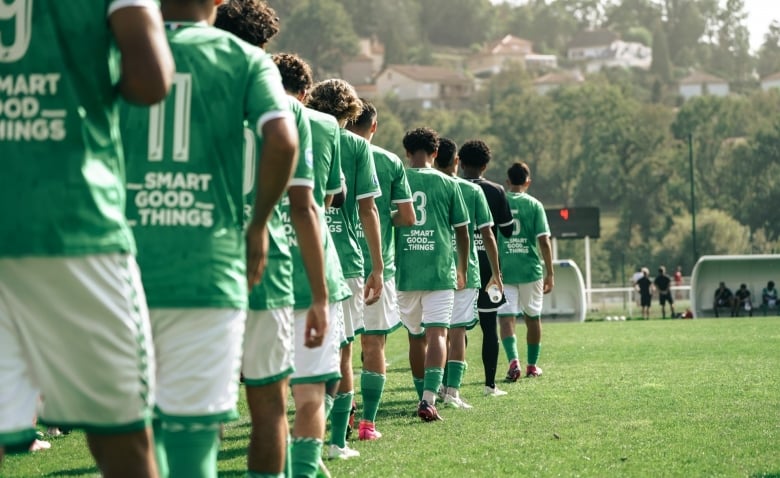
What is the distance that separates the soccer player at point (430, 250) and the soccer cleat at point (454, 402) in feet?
2.00

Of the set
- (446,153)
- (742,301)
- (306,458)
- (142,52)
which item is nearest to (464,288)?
(446,153)

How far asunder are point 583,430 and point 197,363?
5.76m

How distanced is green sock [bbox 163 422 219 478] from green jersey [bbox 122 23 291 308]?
1.27 feet

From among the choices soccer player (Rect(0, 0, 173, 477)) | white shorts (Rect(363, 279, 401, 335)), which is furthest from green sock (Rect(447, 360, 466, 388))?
soccer player (Rect(0, 0, 173, 477))

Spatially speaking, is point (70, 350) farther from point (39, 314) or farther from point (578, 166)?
point (578, 166)

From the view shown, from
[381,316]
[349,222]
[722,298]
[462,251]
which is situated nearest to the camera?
[349,222]

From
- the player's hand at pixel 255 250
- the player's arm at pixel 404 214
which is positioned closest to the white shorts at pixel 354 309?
the player's arm at pixel 404 214

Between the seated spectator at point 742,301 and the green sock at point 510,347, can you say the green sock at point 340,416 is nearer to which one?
the green sock at point 510,347

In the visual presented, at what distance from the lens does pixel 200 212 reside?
4.44 metres

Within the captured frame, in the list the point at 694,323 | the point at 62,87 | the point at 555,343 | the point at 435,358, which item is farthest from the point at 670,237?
the point at 62,87

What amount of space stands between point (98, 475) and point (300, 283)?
82.7 inches

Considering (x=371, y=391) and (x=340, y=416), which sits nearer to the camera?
(x=340, y=416)

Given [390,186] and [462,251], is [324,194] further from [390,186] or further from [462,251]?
[462,251]

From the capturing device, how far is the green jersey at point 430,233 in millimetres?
11164
